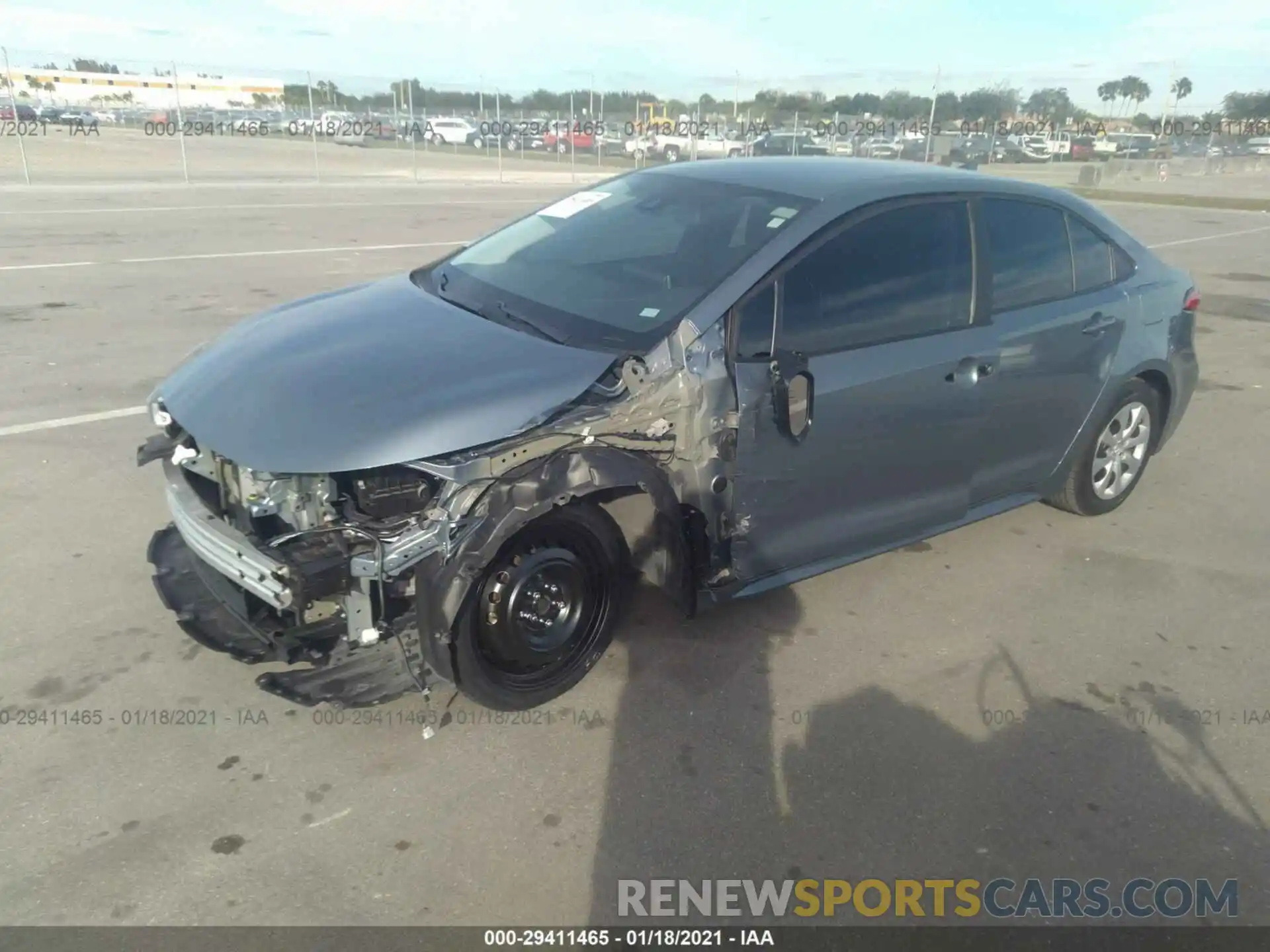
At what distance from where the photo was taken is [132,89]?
115 ft

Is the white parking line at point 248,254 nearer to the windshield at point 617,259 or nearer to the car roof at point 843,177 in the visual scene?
the windshield at point 617,259

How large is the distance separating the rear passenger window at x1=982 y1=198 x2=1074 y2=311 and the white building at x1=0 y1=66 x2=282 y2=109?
27291 mm

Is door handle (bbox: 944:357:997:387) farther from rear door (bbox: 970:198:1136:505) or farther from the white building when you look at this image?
the white building

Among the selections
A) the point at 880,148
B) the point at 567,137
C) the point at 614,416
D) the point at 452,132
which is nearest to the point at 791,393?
the point at 614,416

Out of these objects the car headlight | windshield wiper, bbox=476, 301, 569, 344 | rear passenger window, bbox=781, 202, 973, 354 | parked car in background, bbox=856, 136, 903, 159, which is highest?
parked car in background, bbox=856, 136, 903, 159

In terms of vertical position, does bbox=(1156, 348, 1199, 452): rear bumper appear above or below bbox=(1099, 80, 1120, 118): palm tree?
below

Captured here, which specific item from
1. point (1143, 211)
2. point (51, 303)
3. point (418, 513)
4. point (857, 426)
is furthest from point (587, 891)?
point (1143, 211)

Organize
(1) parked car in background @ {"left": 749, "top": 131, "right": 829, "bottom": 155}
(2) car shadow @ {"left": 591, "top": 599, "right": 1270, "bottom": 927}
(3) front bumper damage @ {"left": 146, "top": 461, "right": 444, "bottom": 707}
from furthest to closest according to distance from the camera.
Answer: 1. (1) parked car in background @ {"left": 749, "top": 131, "right": 829, "bottom": 155}
2. (3) front bumper damage @ {"left": 146, "top": 461, "right": 444, "bottom": 707}
3. (2) car shadow @ {"left": 591, "top": 599, "right": 1270, "bottom": 927}

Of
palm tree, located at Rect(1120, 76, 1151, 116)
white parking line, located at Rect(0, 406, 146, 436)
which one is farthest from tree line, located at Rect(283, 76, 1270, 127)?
white parking line, located at Rect(0, 406, 146, 436)

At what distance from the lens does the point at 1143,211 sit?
24.6 m

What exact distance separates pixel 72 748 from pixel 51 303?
7.41m

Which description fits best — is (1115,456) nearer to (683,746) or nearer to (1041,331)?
(1041,331)

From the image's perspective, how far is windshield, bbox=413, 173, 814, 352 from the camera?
11.7 feet

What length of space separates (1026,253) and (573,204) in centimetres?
210
